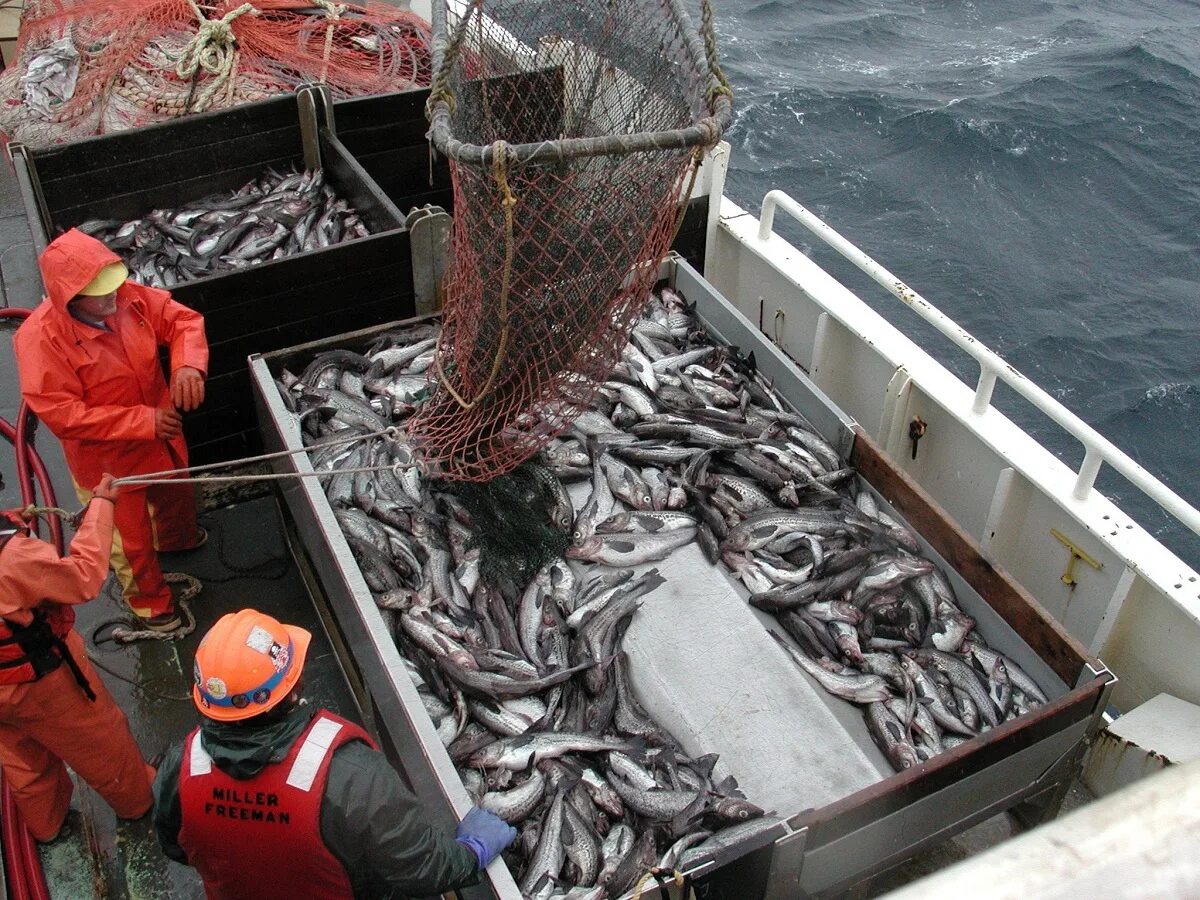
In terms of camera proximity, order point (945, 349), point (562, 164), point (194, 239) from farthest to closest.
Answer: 1. point (945, 349)
2. point (194, 239)
3. point (562, 164)

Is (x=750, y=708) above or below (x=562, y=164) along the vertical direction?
below

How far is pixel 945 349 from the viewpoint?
11.0 meters

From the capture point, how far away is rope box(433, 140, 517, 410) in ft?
11.2

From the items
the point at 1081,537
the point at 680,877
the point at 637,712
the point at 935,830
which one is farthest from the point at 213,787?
the point at 1081,537

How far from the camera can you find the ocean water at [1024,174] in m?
10.1

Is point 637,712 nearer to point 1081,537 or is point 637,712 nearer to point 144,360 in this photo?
point 1081,537

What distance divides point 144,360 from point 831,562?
352 cm

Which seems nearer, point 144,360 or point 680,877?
point 680,877

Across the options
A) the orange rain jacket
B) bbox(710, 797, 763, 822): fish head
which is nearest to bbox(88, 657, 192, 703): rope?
the orange rain jacket

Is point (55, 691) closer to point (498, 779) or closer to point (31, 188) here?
point (498, 779)

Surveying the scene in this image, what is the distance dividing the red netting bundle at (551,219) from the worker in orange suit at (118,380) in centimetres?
136

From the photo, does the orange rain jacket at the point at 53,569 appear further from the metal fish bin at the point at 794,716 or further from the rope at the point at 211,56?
the rope at the point at 211,56


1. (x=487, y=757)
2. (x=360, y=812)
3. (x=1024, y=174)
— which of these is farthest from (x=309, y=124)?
(x=1024, y=174)

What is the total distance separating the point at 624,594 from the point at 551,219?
1.75 meters
